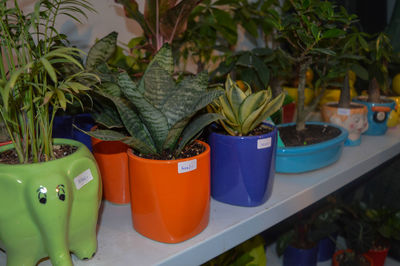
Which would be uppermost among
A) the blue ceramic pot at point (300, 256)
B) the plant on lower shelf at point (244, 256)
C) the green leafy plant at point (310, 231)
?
the plant on lower shelf at point (244, 256)

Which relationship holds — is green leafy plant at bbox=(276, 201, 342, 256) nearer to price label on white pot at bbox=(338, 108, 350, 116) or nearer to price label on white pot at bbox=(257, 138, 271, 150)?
price label on white pot at bbox=(338, 108, 350, 116)

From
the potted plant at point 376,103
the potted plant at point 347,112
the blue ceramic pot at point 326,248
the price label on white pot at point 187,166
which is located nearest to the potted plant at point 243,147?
the price label on white pot at point 187,166

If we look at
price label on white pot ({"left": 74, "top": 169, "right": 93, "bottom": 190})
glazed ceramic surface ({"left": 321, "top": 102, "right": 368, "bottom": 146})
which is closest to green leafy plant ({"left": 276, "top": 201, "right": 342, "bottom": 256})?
glazed ceramic surface ({"left": 321, "top": 102, "right": 368, "bottom": 146})

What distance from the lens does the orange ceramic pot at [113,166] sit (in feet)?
2.20

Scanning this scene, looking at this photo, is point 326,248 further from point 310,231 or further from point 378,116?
point 378,116

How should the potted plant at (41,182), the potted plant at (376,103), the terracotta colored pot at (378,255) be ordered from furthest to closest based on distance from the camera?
the terracotta colored pot at (378,255) < the potted plant at (376,103) < the potted plant at (41,182)

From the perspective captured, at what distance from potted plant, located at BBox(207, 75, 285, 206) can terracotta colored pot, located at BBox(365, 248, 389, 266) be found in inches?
33.3

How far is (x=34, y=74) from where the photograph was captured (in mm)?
435

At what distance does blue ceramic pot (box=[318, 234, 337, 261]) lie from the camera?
Answer: 1.31 metres

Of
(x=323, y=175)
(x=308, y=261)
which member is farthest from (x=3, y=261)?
(x=308, y=261)

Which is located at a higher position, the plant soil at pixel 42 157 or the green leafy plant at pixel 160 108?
the green leafy plant at pixel 160 108

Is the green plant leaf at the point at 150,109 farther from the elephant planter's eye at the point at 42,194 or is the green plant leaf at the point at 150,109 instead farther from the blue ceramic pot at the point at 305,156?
the blue ceramic pot at the point at 305,156

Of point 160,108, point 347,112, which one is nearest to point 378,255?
point 347,112

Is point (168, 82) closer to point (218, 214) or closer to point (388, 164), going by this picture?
point (218, 214)
